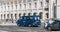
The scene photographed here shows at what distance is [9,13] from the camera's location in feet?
281

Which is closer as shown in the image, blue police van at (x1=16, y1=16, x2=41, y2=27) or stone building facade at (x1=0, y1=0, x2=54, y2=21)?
blue police van at (x1=16, y1=16, x2=41, y2=27)

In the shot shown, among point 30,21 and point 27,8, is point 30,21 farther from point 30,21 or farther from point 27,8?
point 27,8

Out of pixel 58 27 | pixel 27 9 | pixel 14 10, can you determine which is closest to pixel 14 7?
pixel 14 10

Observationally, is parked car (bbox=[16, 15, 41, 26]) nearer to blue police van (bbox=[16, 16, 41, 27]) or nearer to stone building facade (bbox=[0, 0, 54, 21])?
blue police van (bbox=[16, 16, 41, 27])

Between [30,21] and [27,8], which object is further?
[27,8]

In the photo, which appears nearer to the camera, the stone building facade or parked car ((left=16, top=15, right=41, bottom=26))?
parked car ((left=16, top=15, right=41, bottom=26))

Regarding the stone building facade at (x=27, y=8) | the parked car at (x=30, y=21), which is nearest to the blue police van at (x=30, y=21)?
the parked car at (x=30, y=21)

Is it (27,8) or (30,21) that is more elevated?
(27,8)

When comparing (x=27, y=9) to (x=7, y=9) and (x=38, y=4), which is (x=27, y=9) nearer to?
(x=38, y=4)

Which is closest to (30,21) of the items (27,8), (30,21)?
(30,21)

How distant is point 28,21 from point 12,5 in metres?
53.3

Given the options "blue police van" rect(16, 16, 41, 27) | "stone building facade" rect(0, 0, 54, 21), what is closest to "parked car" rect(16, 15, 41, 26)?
"blue police van" rect(16, 16, 41, 27)

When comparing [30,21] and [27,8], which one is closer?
[30,21]

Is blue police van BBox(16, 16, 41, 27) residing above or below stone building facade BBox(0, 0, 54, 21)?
below
